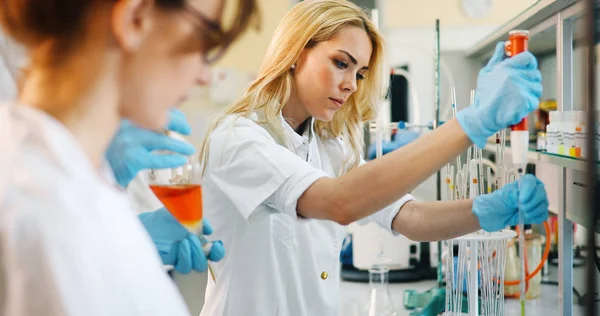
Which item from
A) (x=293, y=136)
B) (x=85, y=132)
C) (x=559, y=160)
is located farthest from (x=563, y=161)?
(x=85, y=132)

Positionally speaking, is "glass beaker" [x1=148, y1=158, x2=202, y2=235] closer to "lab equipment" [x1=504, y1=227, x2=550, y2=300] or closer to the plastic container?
the plastic container

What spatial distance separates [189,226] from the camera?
52.7 inches

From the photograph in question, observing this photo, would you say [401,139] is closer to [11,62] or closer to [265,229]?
[265,229]

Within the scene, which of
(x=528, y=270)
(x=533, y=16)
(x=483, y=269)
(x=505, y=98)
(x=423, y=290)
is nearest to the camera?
(x=505, y=98)

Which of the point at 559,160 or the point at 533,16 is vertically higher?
the point at 533,16

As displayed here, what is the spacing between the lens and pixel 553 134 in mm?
1764

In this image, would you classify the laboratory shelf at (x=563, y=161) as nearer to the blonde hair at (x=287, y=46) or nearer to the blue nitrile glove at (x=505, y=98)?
the blue nitrile glove at (x=505, y=98)

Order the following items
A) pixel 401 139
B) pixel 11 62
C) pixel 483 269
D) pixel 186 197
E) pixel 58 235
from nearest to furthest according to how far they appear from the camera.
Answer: pixel 58 235 < pixel 11 62 < pixel 186 197 < pixel 483 269 < pixel 401 139

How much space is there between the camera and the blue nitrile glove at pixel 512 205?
3.99 ft

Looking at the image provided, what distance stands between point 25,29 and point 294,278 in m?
1.06

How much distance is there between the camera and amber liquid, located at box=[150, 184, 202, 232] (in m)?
1.29

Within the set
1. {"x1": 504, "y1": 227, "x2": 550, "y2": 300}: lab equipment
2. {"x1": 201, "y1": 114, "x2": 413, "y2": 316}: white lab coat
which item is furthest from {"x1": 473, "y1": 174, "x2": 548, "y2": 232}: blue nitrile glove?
{"x1": 504, "y1": 227, "x2": 550, "y2": 300}: lab equipment

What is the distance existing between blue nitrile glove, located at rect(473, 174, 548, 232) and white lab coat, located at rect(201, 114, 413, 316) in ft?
1.11

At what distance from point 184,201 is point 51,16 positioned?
590mm
